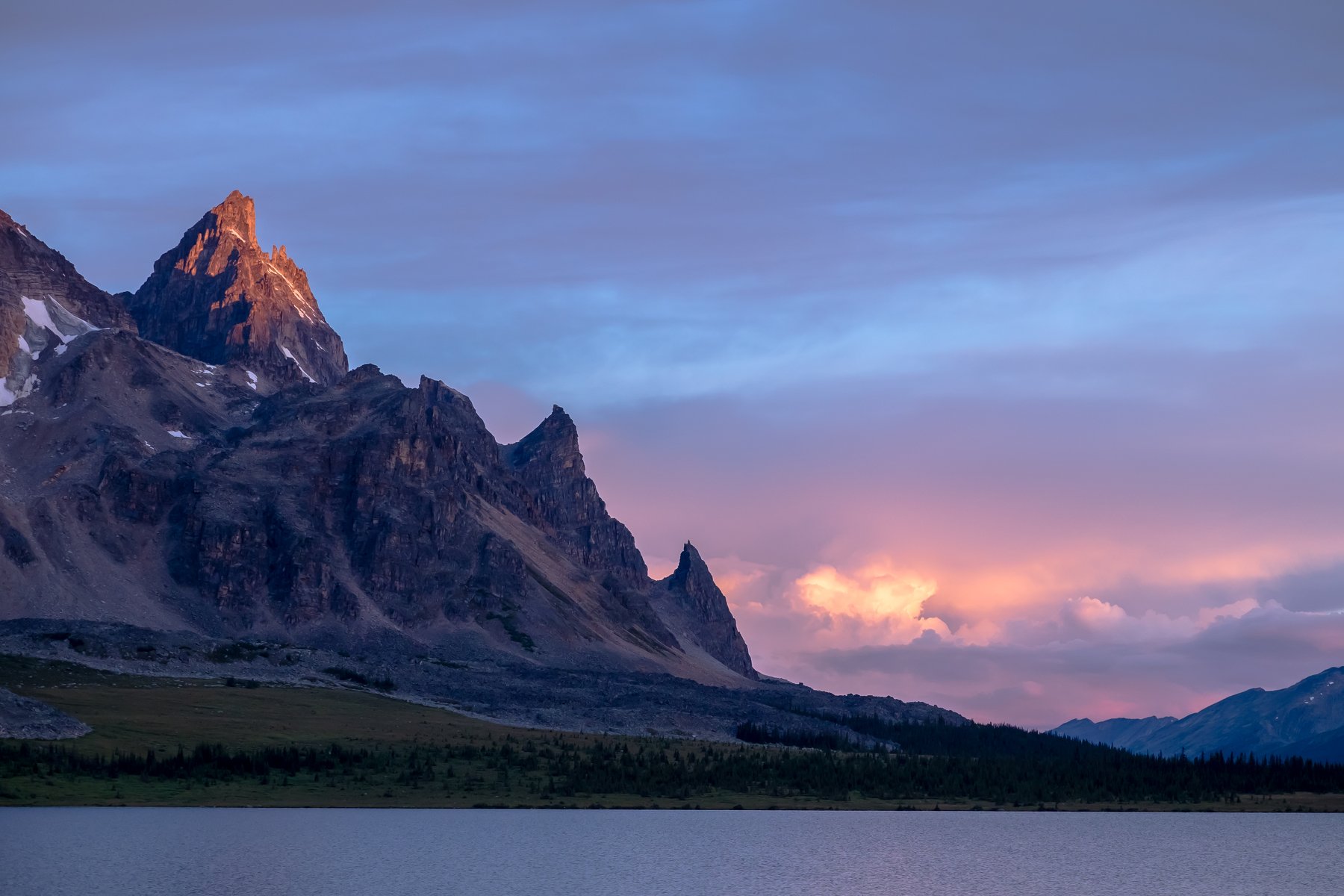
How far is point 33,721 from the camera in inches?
6939

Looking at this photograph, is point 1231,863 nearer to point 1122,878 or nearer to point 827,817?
point 1122,878

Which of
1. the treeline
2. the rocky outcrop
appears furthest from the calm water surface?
the rocky outcrop

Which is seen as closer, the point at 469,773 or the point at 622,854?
the point at 622,854

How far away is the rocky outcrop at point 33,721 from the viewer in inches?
6698

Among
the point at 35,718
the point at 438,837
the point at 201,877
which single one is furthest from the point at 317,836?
the point at 35,718

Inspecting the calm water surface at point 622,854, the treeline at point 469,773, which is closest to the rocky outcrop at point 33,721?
the treeline at point 469,773

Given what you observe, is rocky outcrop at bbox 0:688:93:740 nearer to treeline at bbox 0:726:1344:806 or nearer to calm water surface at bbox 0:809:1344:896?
treeline at bbox 0:726:1344:806

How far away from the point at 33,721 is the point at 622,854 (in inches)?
3755

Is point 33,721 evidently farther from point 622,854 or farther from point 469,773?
point 622,854

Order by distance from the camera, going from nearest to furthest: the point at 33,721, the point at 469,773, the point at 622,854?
the point at 622,854, the point at 33,721, the point at 469,773

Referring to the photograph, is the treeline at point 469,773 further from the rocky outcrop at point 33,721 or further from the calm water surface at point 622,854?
the calm water surface at point 622,854

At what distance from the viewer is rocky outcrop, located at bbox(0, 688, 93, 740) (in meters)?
170

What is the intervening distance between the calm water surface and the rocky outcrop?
35.0 meters

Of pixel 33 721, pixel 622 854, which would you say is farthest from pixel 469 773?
pixel 622 854
